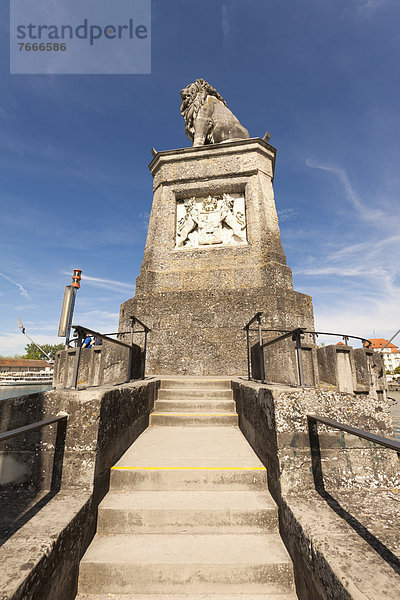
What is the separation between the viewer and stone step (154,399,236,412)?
12.3 feet

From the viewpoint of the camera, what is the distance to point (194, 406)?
3750 mm

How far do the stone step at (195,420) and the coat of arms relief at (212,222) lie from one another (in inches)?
177

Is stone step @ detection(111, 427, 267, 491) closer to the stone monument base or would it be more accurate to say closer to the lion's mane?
the stone monument base

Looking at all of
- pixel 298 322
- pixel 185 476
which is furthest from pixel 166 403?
pixel 298 322

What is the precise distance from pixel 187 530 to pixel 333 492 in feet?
3.46

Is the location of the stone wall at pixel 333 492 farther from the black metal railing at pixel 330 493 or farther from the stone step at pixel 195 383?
the stone step at pixel 195 383

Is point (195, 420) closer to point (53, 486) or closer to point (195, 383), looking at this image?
point (195, 383)

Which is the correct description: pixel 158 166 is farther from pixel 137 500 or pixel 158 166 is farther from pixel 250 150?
pixel 137 500

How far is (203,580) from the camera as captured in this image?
1.63 metres

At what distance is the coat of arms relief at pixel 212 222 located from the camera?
274 inches

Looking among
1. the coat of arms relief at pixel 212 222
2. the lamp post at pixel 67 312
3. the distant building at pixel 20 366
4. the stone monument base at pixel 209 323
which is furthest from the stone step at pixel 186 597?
the distant building at pixel 20 366

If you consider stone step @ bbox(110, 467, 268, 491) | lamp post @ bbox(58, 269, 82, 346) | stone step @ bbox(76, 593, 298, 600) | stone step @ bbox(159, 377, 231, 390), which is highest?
lamp post @ bbox(58, 269, 82, 346)

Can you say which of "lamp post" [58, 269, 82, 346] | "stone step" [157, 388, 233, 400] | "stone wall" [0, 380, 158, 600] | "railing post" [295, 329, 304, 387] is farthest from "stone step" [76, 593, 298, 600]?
"lamp post" [58, 269, 82, 346]

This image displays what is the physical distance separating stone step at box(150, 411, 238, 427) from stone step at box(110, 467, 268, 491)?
3.86 ft
